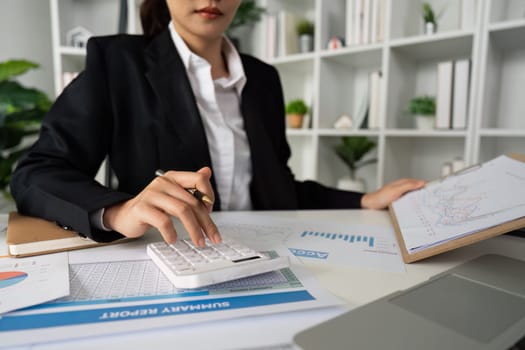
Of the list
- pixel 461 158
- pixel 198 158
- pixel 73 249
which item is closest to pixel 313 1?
pixel 461 158

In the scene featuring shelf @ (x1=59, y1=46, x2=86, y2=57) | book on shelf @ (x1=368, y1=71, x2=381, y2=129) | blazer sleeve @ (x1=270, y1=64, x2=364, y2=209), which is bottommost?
blazer sleeve @ (x1=270, y1=64, x2=364, y2=209)

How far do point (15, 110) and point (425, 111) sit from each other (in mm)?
2129

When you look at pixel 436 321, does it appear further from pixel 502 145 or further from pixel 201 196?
pixel 502 145

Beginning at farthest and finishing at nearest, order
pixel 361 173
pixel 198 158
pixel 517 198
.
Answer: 1. pixel 361 173
2. pixel 198 158
3. pixel 517 198

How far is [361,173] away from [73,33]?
1.83m

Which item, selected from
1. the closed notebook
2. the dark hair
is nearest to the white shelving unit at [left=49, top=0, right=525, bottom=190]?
the dark hair

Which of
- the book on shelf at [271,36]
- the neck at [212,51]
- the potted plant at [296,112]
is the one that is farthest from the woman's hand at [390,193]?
the book on shelf at [271,36]

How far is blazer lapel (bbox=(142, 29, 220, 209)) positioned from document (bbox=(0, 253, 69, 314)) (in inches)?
16.2

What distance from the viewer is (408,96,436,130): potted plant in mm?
1573

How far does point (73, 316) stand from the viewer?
33cm

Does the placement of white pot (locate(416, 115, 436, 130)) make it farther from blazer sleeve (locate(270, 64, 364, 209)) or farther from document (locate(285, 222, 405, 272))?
document (locate(285, 222, 405, 272))

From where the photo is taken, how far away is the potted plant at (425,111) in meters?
1.57

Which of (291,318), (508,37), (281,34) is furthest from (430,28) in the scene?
(291,318)

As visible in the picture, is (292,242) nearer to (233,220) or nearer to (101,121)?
(233,220)
